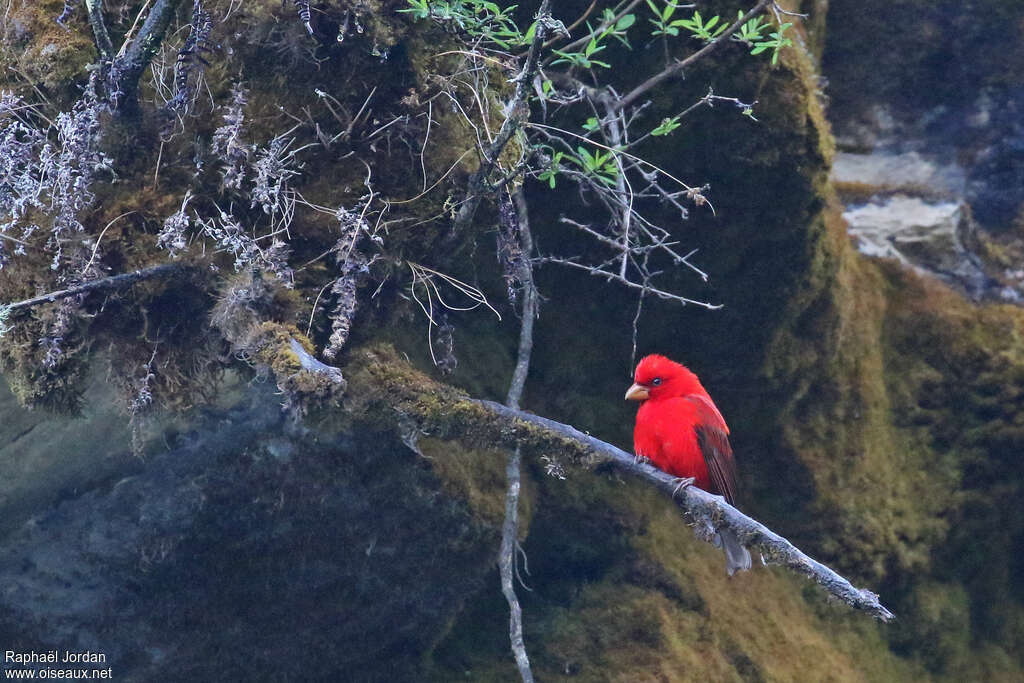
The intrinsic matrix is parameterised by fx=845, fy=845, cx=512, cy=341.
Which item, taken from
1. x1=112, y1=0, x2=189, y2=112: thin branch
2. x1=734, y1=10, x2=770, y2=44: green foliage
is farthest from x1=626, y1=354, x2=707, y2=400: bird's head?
x1=112, y1=0, x2=189, y2=112: thin branch

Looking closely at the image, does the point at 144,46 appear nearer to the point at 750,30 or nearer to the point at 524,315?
the point at 524,315

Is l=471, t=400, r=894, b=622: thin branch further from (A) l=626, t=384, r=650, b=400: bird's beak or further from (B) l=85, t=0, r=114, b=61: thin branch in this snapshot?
(B) l=85, t=0, r=114, b=61: thin branch

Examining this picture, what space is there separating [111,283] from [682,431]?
2.62 m

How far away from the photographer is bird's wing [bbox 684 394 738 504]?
13.7 ft

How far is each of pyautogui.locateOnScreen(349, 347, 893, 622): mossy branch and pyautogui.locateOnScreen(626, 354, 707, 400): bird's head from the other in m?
1.08

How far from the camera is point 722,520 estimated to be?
3066mm

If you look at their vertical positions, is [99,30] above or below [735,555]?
above

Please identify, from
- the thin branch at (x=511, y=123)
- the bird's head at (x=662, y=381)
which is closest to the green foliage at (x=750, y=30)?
the thin branch at (x=511, y=123)

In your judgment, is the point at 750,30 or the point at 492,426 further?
the point at 750,30

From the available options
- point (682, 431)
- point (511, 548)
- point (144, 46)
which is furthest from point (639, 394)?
point (144, 46)

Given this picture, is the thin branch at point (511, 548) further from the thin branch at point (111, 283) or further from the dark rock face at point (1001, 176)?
the dark rock face at point (1001, 176)

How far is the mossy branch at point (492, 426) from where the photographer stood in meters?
3.12

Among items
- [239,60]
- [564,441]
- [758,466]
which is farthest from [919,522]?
[239,60]

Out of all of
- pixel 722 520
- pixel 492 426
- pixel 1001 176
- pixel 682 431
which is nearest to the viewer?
pixel 722 520
